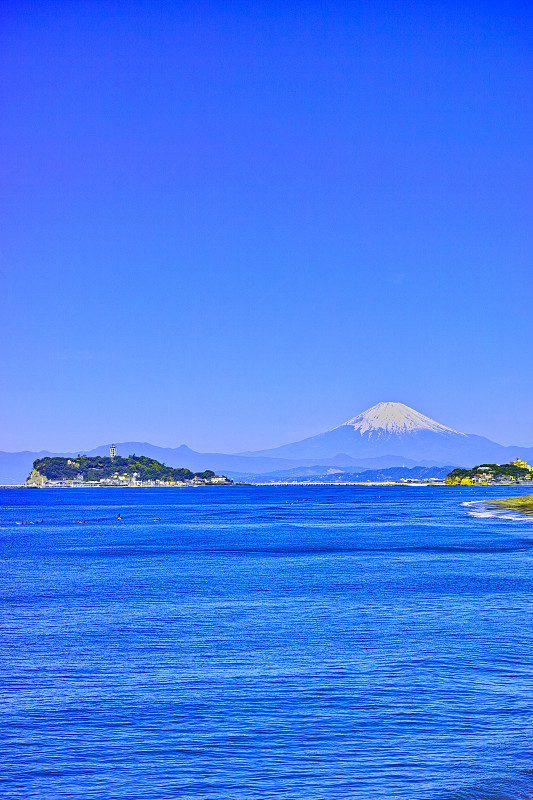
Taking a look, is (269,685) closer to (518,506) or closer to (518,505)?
(518,506)

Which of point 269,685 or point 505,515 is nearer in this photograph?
point 269,685

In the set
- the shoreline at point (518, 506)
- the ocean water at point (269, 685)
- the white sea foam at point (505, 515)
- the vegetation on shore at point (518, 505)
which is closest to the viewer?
the ocean water at point (269, 685)

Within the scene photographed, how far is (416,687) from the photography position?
24.7 meters

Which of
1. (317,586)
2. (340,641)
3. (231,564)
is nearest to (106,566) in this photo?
(231,564)

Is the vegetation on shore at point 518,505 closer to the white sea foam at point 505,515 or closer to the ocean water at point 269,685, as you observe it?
the white sea foam at point 505,515

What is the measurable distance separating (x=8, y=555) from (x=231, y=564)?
2341 centimetres

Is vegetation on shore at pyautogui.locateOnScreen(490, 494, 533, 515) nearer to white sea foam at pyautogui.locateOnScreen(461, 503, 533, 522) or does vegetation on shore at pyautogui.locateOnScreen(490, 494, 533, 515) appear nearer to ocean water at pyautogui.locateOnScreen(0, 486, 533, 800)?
white sea foam at pyautogui.locateOnScreen(461, 503, 533, 522)

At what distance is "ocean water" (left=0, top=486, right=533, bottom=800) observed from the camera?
59.2 feet

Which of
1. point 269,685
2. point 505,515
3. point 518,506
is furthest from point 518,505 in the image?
point 269,685

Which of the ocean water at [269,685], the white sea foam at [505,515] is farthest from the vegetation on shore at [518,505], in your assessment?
the ocean water at [269,685]

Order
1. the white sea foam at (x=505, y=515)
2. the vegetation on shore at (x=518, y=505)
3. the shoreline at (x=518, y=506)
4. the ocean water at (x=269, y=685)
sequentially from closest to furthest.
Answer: the ocean water at (x=269, y=685)
the white sea foam at (x=505, y=515)
the shoreline at (x=518, y=506)
the vegetation on shore at (x=518, y=505)

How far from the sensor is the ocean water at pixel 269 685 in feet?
59.2

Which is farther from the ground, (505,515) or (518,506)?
(518,506)

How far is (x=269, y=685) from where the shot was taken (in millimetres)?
25031
